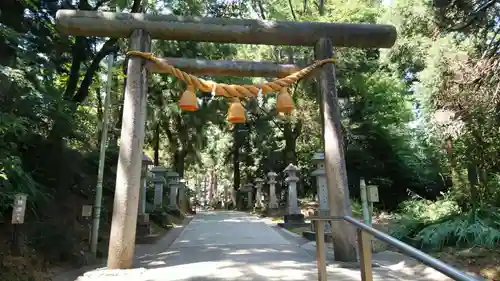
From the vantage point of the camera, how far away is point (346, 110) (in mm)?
19797

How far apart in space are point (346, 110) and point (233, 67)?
1451 centimetres

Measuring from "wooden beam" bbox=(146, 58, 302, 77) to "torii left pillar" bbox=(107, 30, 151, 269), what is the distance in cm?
57

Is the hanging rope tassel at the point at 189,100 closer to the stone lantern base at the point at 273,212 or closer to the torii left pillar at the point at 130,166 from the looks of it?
the torii left pillar at the point at 130,166

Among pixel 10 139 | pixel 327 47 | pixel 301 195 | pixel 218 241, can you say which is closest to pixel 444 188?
pixel 301 195

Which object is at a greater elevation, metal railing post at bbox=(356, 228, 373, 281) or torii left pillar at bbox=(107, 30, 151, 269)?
torii left pillar at bbox=(107, 30, 151, 269)

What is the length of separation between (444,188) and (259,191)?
10188 millimetres

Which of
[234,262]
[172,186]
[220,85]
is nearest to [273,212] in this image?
[172,186]

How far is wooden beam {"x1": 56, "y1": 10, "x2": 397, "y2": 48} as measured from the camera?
5.81 metres

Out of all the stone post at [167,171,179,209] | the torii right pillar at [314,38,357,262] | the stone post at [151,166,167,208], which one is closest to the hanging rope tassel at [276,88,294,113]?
the torii right pillar at [314,38,357,262]

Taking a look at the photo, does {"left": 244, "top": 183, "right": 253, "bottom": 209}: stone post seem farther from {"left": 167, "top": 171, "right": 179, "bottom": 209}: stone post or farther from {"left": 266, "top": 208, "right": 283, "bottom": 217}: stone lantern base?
{"left": 167, "top": 171, "right": 179, "bottom": 209}: stone post

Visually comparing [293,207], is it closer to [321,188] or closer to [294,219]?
[294,219]

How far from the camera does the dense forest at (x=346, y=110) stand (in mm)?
7121

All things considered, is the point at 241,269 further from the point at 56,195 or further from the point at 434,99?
the point at 434,99

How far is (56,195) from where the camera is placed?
29.6 ft
